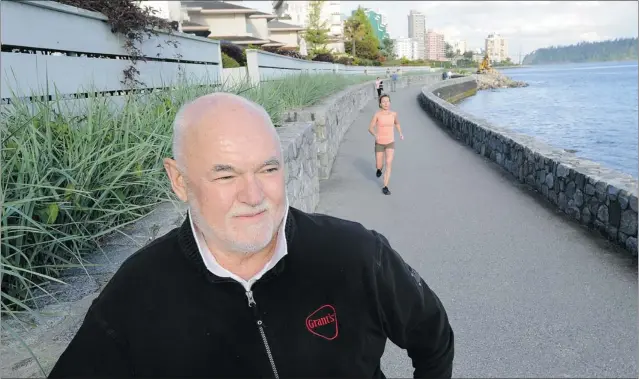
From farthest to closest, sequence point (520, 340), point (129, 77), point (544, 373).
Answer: point (129, 77)
point (520, 340)
point (544, 373)

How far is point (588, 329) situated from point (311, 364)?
3.09 metres

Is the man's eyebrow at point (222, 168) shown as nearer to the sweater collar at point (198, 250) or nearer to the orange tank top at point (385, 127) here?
the sweater collar at point (198, 250)

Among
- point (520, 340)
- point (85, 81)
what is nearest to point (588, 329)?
point (520, 340)

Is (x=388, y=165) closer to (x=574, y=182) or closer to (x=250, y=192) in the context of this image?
(x=574, y=182)

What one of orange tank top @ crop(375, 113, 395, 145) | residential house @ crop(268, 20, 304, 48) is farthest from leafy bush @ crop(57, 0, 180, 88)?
residential house @ crop(268, 20, 304, 48)

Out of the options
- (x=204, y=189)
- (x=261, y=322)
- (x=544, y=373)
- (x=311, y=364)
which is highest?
(x=204, y=189)

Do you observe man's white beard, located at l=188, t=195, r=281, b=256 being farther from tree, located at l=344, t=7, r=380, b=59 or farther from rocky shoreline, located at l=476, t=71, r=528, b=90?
tree, located at l=344, t=7, r=380, b=59

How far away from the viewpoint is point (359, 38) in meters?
75.6

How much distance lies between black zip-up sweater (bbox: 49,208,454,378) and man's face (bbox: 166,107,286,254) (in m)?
0.10

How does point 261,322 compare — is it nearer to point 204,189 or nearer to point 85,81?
point 204,189

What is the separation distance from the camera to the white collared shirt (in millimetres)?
1554

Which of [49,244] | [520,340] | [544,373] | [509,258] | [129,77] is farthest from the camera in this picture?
[129,77]

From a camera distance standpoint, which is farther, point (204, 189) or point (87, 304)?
point (87, 304)

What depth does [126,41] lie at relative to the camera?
634cm
